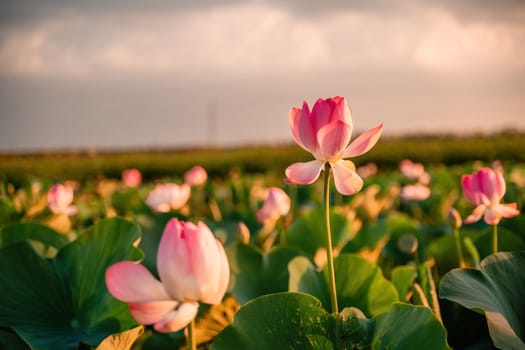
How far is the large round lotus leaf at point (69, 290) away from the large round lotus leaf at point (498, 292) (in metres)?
0.50

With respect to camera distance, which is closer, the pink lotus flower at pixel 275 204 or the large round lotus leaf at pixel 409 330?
the large round lotus leaf at pixel 409 330

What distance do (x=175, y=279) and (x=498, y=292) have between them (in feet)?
1.76

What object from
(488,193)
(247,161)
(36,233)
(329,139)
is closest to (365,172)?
(488,193)

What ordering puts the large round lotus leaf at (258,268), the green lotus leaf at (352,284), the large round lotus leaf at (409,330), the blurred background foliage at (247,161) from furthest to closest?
1. the blurred background foliage at (247,161)
2. the large round lotus leaf at (258,268)
3. the green lotus leaf at (352,284)
4. the large round lotus leaf at (409,330)

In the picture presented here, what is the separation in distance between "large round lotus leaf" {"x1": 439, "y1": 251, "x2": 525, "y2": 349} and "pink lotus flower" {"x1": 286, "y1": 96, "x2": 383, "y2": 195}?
23 cm

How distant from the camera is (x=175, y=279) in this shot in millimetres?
567

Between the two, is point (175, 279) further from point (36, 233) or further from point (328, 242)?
point (36, 233)

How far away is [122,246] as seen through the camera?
3.17 feet

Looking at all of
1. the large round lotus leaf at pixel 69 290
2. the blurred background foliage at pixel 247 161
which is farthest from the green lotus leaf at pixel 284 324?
the blurred background foliage at pixel 247 161

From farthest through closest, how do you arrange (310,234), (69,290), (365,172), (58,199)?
(365,172) < (58,199) < (310,234) < (69,290)

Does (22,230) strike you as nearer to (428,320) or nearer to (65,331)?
(65,331)

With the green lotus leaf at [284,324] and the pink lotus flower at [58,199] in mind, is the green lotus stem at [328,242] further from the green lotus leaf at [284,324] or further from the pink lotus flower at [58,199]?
the pink lotus flower at [58,199]

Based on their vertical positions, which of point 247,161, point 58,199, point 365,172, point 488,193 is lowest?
point 247,161

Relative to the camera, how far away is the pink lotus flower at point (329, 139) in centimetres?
72
